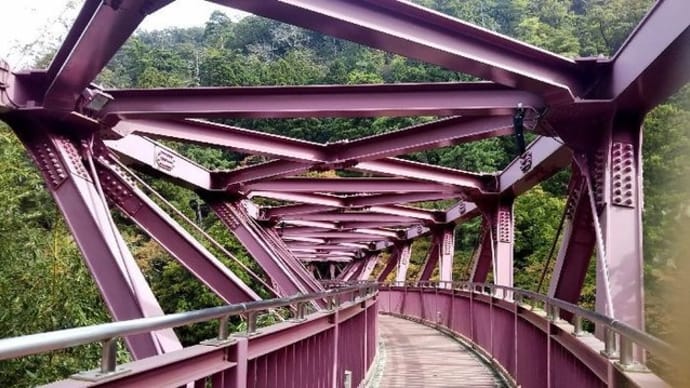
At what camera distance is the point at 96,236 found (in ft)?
24.1

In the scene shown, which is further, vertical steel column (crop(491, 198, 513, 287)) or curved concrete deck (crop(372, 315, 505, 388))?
vertical steel column (crop(491, 198, 513, 287))

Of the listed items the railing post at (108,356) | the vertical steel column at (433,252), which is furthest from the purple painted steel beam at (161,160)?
the vertical steel column at (433,252)

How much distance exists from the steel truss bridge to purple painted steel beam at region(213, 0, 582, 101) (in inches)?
0.7

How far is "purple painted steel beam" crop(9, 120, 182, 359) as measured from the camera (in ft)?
23.5

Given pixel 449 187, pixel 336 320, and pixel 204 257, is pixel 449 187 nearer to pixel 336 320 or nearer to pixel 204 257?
pixel 204 257

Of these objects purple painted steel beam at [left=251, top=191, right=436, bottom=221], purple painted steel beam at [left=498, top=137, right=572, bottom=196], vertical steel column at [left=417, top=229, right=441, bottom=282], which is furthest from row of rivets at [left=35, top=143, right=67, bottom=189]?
vertical steel column at [left=417, top=229, right=441, bottom=282]

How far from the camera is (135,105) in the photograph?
8.35 metres

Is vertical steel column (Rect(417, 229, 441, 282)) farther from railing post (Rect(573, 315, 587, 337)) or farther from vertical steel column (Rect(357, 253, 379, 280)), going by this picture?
railing post (Rect(573, 315, 587, 337))

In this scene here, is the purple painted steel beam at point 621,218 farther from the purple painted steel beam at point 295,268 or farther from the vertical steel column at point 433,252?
the vertical steel column at point 433,252

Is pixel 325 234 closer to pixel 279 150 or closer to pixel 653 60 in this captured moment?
pixel 279 150

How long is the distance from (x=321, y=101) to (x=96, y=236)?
9.44 feet

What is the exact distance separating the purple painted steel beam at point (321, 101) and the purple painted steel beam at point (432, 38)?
796mm

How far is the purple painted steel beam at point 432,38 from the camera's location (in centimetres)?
524

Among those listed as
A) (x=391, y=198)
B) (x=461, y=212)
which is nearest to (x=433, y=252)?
(x=461, y=212)
